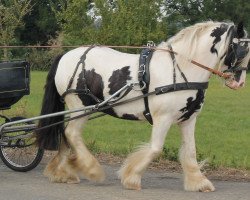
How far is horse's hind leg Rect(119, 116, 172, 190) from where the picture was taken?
6.71 metres

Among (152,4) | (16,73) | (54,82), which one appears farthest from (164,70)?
(152,4)

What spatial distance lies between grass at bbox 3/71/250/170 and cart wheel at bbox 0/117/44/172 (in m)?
1.48

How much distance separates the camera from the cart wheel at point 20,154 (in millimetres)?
8180

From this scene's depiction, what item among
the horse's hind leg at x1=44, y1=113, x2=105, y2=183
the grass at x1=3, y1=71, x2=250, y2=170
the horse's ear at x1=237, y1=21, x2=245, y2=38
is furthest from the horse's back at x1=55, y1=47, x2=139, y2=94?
the grass at x1=3, y1=71, x2=250, y2=170

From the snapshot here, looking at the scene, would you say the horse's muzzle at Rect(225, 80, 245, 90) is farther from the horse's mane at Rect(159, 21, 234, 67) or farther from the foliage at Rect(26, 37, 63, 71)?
the foliage at Rect(26, 37, 63, 71)

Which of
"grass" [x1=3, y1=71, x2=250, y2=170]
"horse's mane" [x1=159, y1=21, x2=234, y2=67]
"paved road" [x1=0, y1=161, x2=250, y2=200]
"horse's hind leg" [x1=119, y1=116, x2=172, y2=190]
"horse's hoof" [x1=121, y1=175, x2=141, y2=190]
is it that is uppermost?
"horse's mane" [x1=159, y1=21, x2=234, y2=67]

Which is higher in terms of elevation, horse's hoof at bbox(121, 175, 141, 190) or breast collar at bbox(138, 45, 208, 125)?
breast collar at bbox(138, 45, 208, 125)

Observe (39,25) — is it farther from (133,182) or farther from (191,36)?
(133,182)

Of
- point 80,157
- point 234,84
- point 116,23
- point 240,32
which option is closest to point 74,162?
point 80,157

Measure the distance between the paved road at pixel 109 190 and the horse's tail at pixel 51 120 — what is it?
471mm

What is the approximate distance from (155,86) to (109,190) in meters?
1.28

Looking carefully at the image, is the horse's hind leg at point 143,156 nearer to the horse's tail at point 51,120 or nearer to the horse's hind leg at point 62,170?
the horse's hind leg at point 62,170

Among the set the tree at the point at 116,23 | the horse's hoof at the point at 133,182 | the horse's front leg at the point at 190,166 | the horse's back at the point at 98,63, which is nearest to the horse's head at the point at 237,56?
the horse's front leg at the point at 190,166

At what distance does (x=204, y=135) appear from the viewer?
13891 mm
